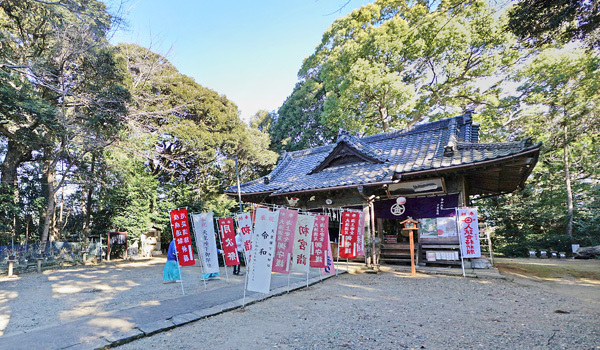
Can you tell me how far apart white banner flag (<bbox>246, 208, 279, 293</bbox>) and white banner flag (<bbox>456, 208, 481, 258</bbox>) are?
5.80m

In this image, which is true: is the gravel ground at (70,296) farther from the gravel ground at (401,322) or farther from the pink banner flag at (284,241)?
the gravel ground at (401,322)

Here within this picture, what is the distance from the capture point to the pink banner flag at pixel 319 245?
741cm

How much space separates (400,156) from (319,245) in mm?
5355

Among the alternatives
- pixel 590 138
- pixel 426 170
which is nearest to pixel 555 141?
pixel 590 138

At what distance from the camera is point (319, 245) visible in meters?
7.47

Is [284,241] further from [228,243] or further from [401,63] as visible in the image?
[401,63]

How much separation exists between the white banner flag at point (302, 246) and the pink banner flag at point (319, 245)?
0.43 meters

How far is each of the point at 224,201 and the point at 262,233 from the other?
53.4 ft

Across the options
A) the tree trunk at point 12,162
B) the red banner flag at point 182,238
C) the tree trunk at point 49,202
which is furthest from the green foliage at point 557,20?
the tree trunk at point 12,162

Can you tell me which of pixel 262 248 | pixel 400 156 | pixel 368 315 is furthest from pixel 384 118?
pixel 368 315

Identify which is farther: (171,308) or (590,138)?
(590,138)

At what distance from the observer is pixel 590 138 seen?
16.7 metres

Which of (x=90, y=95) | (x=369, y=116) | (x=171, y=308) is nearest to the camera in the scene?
(x=171, y=308)

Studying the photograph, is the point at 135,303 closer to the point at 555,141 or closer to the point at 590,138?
the point at 555,141
